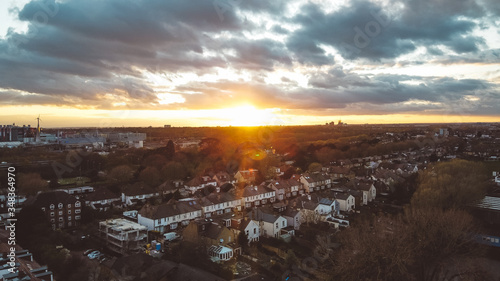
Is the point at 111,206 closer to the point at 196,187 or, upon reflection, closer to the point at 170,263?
the point at 196,187

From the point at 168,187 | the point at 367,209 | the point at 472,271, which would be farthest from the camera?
the point at 168,187


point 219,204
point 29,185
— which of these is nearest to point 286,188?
point 219,204

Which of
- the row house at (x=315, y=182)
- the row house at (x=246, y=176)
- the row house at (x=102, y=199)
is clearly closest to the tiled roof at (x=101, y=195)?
the row house at (x=102, y=199)

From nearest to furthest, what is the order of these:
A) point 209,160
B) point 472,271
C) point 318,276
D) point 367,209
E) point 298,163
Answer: point 472,271
point 318,276
point 367,209
point 209,160
point 298,163

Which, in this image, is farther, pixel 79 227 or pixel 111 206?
pixel 111 206

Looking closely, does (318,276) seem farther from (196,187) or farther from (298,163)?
(298,163)

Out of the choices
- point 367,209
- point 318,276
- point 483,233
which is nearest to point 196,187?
point 367,209

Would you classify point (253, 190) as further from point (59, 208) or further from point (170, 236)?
point (59, 208)
